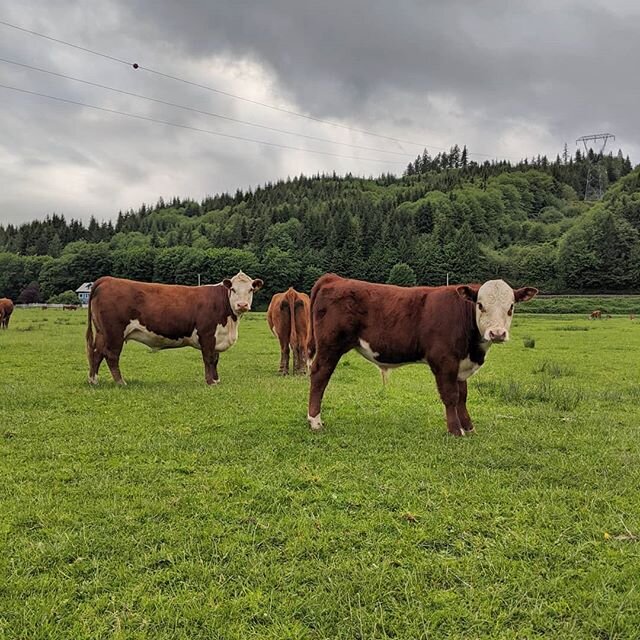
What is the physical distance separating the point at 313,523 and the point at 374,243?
10625cm

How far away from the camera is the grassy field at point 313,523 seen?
10.1 feet

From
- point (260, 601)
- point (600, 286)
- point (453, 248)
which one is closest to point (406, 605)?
point (260, 601)

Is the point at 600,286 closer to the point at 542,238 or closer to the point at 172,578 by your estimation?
the point at 542,238

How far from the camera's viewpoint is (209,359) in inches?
442

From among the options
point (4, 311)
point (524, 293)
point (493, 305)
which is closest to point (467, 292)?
point (493, 305)

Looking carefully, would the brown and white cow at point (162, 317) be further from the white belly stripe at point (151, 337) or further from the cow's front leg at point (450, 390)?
the cow's front leg at point (450, 390)

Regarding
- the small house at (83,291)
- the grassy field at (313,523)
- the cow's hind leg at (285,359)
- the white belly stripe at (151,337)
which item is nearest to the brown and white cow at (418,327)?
the grassy field at (313,523)

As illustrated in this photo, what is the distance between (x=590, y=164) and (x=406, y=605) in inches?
8422

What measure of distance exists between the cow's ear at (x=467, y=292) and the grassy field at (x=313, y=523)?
1.80 meters

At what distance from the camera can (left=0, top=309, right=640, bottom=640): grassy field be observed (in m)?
3.09

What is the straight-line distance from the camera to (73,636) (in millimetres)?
2898

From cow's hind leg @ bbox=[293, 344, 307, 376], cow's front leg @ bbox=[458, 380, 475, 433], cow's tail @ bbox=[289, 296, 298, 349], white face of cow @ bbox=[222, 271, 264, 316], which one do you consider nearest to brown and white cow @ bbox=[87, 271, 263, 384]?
white face of cow @ bbox=[222, 271, 264, 316]

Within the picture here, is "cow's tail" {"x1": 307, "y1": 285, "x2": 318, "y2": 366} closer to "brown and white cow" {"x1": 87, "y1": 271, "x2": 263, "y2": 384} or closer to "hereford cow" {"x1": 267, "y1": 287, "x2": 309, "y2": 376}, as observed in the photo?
"brown and white cow" {"x1": 87, "y1": 271, "x2": 263, "y2": 384}

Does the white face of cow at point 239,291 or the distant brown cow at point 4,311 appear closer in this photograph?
the white face of cow at point 239,291
